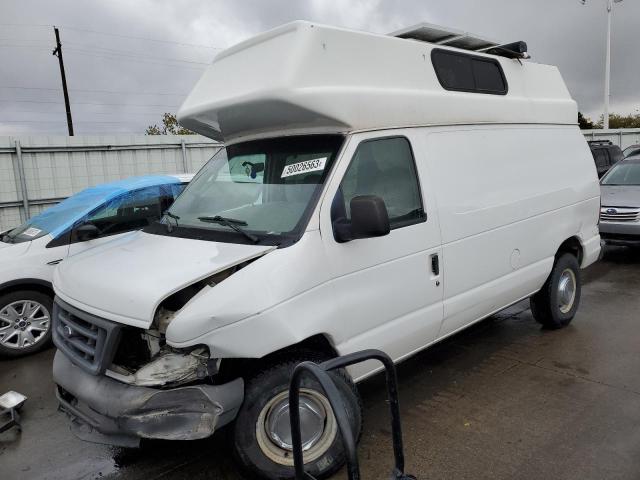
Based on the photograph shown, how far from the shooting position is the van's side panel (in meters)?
3.84

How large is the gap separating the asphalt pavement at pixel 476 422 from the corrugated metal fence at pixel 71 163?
639cm

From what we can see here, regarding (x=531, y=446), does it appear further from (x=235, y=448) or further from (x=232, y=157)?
(x=232, y=157)

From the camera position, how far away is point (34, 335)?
553cm

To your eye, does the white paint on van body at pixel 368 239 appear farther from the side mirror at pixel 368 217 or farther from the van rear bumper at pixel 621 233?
the van rear bumper at pixel 621 233

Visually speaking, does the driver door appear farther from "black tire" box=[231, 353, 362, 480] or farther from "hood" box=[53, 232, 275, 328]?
"hood" box=[53, 232, 275, 328]

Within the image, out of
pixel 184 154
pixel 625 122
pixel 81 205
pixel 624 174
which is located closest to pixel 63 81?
pixel 184 154

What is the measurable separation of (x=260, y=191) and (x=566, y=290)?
149 inches

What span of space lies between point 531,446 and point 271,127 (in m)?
2.75

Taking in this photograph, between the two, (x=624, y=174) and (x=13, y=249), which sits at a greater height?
(x=624, y=174)

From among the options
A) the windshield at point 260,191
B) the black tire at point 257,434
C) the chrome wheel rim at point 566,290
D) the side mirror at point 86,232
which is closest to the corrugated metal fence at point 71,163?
the side mirror at point 86,232

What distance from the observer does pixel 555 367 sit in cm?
453

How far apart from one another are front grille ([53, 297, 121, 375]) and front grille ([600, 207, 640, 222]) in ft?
27.4

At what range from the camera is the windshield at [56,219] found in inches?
231

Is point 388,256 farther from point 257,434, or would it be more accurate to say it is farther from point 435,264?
point 257,434
